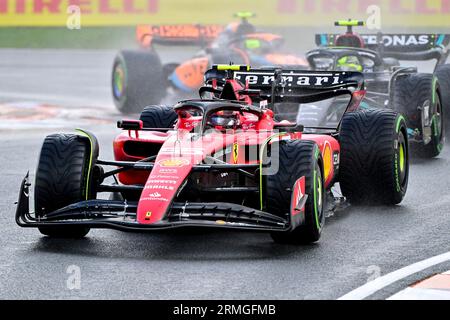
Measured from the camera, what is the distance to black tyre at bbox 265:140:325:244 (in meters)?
9.01

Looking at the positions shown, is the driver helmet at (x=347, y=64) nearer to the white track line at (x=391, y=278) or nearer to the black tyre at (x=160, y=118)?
the black tyre at (x=160, y=118)

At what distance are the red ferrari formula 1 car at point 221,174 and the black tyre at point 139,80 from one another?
990cm

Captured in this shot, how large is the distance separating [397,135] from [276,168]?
2.57 metres

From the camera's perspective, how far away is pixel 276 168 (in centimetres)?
912

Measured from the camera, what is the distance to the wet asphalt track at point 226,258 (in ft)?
25.4

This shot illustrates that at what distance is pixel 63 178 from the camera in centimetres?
944

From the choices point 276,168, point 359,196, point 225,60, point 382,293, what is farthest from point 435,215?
point 225,60

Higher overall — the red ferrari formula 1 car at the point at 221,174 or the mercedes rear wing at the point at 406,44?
the red ferrari formula 1 car at the point at 221,174

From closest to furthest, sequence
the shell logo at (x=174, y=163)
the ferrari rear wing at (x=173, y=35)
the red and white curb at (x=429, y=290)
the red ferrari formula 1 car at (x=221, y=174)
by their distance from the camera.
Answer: the red and white curb at (x=429, y=290) < the red ferrari formula 1 car at (x=221, y=174) < the shell logo at (x=174, y=163) < the ferrari rear wing at (x=173, y=35)

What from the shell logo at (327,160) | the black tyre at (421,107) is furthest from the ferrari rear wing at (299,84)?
the black tyre at (421,107)

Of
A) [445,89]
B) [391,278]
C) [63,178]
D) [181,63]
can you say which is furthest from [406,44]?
[391,278]

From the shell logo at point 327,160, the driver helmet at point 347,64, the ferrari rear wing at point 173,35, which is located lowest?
the ferrari rear wing at point 173,35

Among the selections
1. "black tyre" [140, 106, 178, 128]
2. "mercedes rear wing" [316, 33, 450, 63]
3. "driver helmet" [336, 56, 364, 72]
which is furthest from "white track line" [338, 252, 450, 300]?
"mercedes rear wing" [316, 33, 450, 63]

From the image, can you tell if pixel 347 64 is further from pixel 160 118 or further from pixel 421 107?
pixel 160 118
